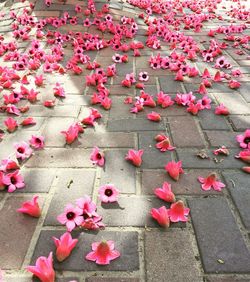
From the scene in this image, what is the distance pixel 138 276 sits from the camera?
1.90m

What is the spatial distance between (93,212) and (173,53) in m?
3.42

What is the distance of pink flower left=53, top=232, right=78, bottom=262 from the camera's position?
1966mm

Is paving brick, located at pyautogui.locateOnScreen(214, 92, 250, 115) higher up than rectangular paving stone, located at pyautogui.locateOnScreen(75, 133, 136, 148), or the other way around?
rectangular paving stone, located at pyautogui.locateOnScreen(75, 133, 136, 148)

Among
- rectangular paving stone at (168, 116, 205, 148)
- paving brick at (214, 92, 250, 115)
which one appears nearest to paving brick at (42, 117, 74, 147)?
rectangular paving stone at (168, 116, 205, 148)

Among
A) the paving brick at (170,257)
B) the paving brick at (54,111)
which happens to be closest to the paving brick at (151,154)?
the paving brick at (170,257)

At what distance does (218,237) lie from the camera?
2141mm

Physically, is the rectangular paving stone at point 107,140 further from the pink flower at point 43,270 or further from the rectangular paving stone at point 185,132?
the pink flower at point 43,270

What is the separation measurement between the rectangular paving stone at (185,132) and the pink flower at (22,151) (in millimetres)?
1314

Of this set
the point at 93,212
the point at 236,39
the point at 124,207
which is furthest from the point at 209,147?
the point at 236,39

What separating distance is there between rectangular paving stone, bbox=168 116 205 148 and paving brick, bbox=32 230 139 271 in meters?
1.18

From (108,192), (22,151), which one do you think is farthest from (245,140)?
(22,151)

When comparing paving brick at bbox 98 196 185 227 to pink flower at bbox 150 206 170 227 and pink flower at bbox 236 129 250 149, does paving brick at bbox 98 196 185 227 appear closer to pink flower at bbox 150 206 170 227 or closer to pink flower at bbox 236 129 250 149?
pink flower at bbox 150 206 170 227

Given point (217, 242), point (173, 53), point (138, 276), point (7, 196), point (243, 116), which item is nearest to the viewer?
point (138, 276)

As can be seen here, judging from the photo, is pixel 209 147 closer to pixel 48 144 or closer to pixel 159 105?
pixel 159 105
